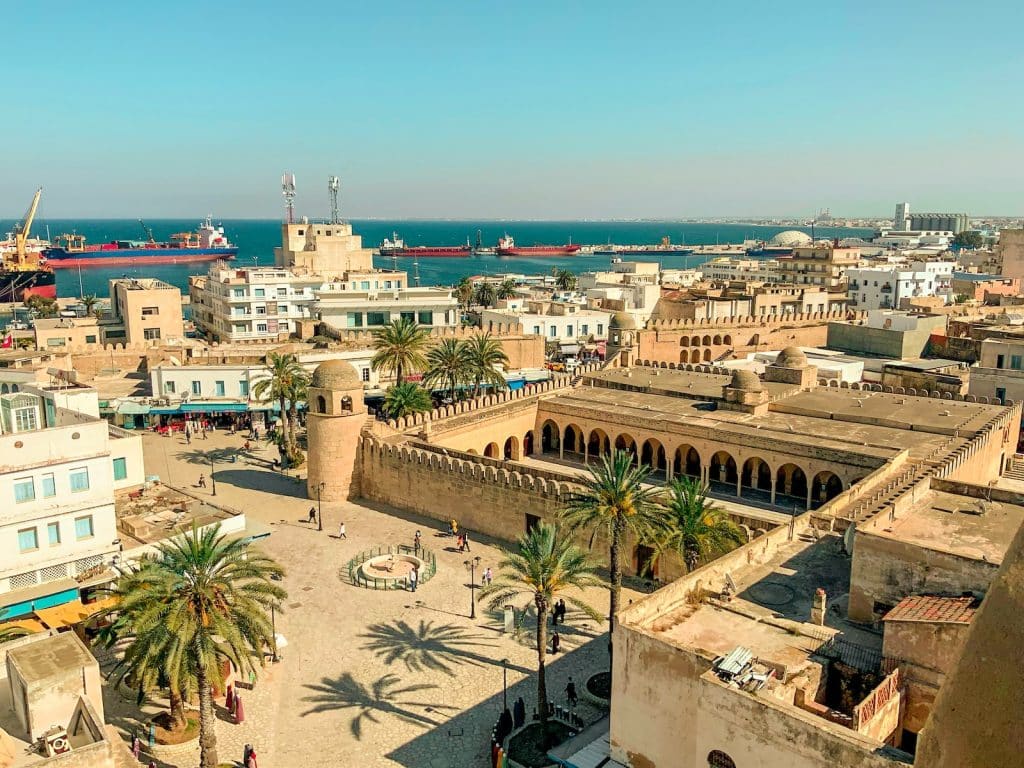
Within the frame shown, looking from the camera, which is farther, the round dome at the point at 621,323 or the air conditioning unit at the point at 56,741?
the round dome at the point at 621,323

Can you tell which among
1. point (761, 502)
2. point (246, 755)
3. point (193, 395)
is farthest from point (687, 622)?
point (193, 395)

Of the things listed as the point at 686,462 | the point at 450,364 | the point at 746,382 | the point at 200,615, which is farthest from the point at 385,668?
the point at 450,364

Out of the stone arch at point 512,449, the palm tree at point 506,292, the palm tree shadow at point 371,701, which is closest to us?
the palm tree shadow at point 371,701

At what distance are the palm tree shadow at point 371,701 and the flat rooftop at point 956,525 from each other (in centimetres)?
1174

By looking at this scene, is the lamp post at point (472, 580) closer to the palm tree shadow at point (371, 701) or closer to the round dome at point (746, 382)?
the palm tree shadow at point (371, 701)

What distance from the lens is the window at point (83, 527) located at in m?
25.2

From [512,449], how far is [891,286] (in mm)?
57152

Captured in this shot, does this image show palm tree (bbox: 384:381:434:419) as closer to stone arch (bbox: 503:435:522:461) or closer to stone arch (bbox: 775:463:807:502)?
stone arch (bbox: 503:435:522:461)

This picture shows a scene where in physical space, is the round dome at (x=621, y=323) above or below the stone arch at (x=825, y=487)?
above

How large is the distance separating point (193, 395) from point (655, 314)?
44.7m

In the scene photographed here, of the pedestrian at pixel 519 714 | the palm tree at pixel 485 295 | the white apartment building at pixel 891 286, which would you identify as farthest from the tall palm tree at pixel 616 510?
the palm tree at pixel 485 295

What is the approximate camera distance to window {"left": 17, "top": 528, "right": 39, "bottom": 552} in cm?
2419

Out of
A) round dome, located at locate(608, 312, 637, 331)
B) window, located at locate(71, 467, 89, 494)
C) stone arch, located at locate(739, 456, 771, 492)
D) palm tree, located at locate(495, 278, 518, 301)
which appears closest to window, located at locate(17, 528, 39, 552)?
window, located at locate(71, 467, 89, 494)

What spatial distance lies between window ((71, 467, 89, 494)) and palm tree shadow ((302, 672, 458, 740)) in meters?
9.10
